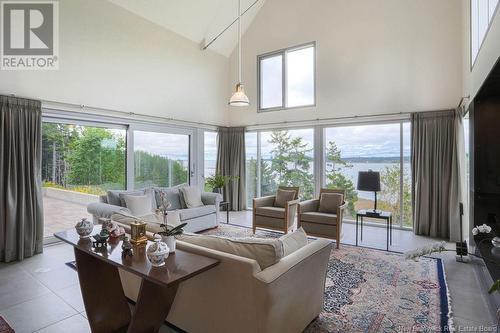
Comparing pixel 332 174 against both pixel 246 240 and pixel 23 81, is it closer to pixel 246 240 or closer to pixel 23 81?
pixel 246 240

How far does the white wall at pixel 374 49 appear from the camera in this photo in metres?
4.79

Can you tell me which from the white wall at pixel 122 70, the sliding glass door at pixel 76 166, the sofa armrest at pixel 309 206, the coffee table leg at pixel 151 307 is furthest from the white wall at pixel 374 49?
the coffee table leg at pixel 151 307

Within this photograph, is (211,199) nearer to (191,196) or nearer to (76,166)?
(191,196)

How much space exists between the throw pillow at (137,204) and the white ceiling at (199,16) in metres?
3.48

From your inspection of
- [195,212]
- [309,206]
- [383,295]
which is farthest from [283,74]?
[383,295]

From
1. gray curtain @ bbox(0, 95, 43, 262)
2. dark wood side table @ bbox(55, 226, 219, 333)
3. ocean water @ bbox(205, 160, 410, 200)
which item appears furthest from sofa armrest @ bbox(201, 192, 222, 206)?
dark wood side table @ bbox(55, 226, 219, 333)

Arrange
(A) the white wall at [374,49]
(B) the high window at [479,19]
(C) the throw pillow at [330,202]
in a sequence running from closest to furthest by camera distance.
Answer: (B) the high window at [479,19] → (C) the throw pillow at [330,202] → (A) the white wall at [374,49]

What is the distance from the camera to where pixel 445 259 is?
3803mm

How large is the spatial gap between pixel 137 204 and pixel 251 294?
129 inches

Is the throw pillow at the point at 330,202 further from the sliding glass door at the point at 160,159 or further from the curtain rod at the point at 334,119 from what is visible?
the sliding glass door at the point at 160,159

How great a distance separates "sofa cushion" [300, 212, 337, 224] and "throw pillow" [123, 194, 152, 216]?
2.56 meters

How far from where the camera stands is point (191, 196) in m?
5.37

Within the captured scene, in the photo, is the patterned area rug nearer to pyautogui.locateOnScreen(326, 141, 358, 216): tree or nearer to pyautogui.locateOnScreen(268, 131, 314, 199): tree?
pyautogui.locateOnScreen(326, 141, 358, 216): tree

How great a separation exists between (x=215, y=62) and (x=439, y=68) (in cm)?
486
